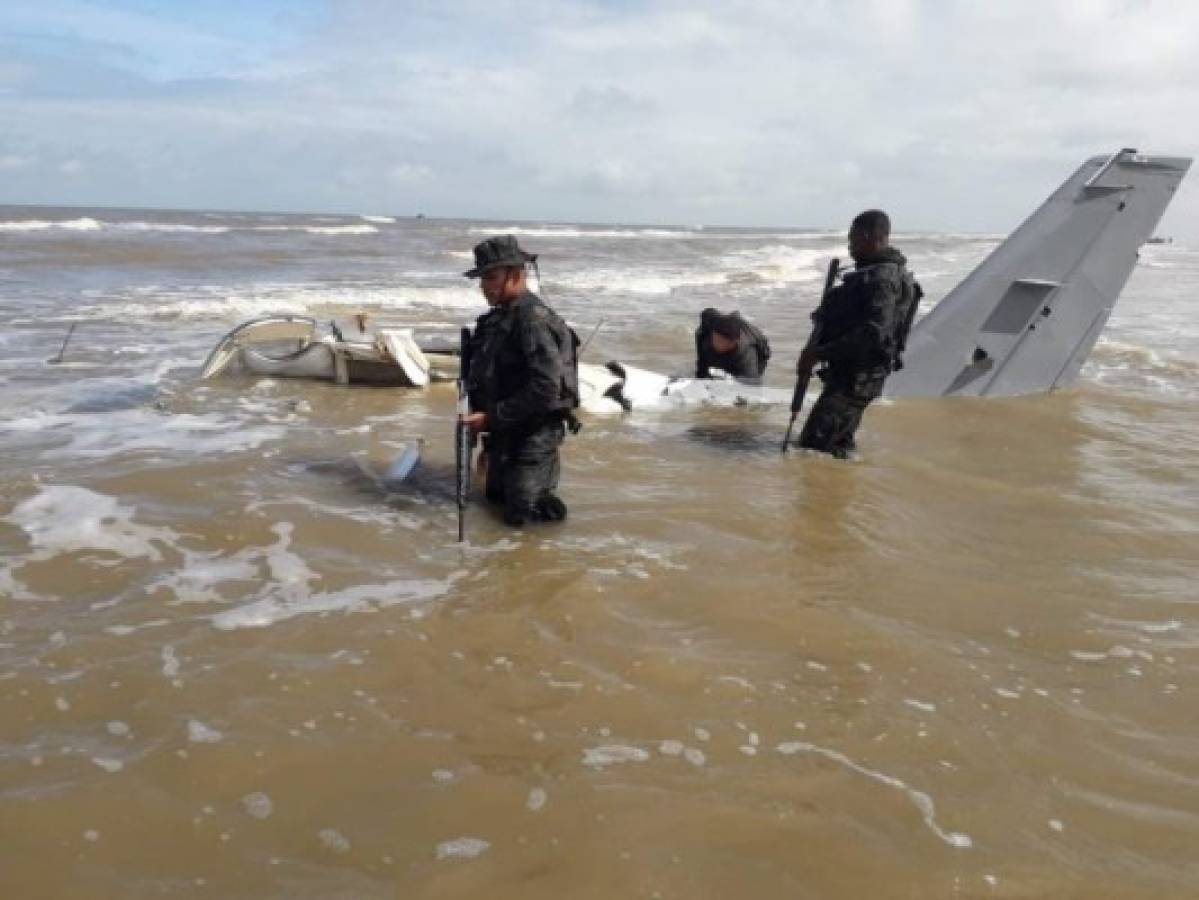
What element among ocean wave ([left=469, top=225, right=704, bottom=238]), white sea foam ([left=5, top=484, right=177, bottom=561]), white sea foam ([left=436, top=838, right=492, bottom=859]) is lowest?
white sea foam ([left=436, top=838, right=492, bottom=859])

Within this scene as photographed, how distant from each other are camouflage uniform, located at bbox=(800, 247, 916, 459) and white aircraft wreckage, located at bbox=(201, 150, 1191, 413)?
2004mm

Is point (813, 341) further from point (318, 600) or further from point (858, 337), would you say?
point (318, 600)

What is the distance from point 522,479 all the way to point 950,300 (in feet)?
19.1

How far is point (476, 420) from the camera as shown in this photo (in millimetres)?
5484

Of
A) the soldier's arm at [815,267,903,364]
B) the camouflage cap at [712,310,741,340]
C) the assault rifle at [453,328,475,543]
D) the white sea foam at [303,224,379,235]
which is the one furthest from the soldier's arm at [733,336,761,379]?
the white sea foam at [303,224,379,235]

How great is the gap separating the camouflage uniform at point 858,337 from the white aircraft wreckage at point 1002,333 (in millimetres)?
2004

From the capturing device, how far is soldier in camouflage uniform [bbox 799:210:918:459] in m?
6.77

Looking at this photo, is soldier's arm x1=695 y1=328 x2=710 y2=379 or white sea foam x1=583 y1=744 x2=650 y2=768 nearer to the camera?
white sea foam x1=583 y1=744 x2=650 y2=768

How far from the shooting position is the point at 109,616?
4.17 metres

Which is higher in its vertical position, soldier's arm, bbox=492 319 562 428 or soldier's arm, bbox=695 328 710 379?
soldier's arm, bbox=492 319 562 428

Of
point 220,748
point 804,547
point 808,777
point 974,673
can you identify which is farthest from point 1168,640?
point 220,748

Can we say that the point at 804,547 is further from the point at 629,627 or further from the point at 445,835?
the point at 445,835

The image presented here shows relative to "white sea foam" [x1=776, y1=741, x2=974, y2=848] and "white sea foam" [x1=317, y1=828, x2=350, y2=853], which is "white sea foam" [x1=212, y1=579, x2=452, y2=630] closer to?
"white sea foam" [x1=317, y1=828, x2=350, y2=853]

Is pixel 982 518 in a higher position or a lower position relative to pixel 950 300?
lower
